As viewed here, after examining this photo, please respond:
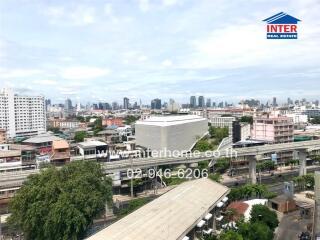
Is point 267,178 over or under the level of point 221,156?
under

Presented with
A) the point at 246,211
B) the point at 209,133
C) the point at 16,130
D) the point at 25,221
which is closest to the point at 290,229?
the point at 246,211

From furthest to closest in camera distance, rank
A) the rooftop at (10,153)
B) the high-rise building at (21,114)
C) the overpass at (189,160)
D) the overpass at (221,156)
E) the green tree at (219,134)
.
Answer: the high-rise building at (21,114)
the green tree at (219,134)
the rooftop at (10,153)
the overpass at (221,156)
the overpass at (189,160)

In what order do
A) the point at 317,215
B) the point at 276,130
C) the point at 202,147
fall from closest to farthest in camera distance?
the point at 317,215 → the point at 202,147 → the point at 276,130

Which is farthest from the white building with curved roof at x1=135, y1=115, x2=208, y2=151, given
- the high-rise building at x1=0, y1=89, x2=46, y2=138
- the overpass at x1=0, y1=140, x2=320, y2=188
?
the high-rise building at x1=0, y1=89, x2=46, y2=138

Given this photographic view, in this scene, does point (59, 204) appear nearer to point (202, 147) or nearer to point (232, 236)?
point (232, 236)

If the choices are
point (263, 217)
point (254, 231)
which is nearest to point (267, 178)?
point (263, 217)

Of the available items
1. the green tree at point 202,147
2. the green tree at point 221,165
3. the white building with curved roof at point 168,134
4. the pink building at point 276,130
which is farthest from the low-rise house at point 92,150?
the pink building at point 276,130

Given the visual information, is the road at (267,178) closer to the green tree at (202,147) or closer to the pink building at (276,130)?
the pink building at (276,130)
